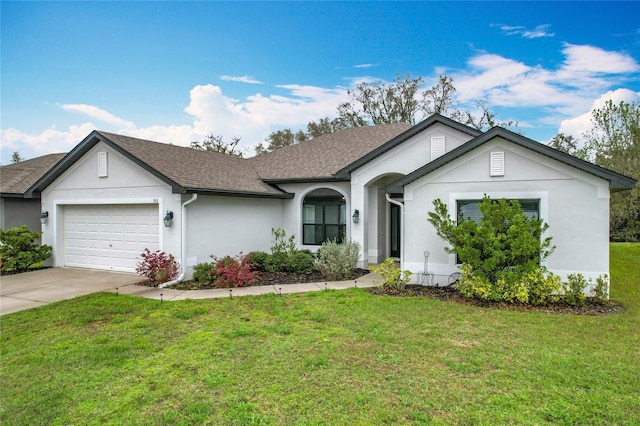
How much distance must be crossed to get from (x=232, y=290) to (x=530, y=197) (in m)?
8.07

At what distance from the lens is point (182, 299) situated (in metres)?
8.84

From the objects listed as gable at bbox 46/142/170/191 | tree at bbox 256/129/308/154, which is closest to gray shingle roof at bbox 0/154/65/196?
gable at bbox 46/142/170/191

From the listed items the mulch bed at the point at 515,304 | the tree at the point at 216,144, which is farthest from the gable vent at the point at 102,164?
the tree at the point at 216,144

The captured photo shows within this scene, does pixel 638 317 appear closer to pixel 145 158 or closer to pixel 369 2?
pixel 145 158

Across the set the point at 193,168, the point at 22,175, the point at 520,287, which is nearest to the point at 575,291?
the point at 520,287

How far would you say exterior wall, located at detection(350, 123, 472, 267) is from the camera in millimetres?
11781

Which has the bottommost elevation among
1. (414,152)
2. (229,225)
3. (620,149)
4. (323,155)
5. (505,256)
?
(505,256)

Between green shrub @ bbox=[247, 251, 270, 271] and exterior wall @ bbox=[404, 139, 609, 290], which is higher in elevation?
exterior wall @ bbox=[404, 139, 609, 290]

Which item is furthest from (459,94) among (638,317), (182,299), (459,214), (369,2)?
(182,299)

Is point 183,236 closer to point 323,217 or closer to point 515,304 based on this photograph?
point 323,217

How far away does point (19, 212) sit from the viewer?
624 inches

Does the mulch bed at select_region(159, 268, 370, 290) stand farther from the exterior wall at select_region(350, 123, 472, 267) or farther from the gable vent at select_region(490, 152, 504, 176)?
the gable vent at select_region(490, 152, 504, 176)

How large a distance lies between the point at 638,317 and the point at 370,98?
3095 centimetres

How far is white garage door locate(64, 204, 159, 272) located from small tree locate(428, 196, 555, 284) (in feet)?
30.7
